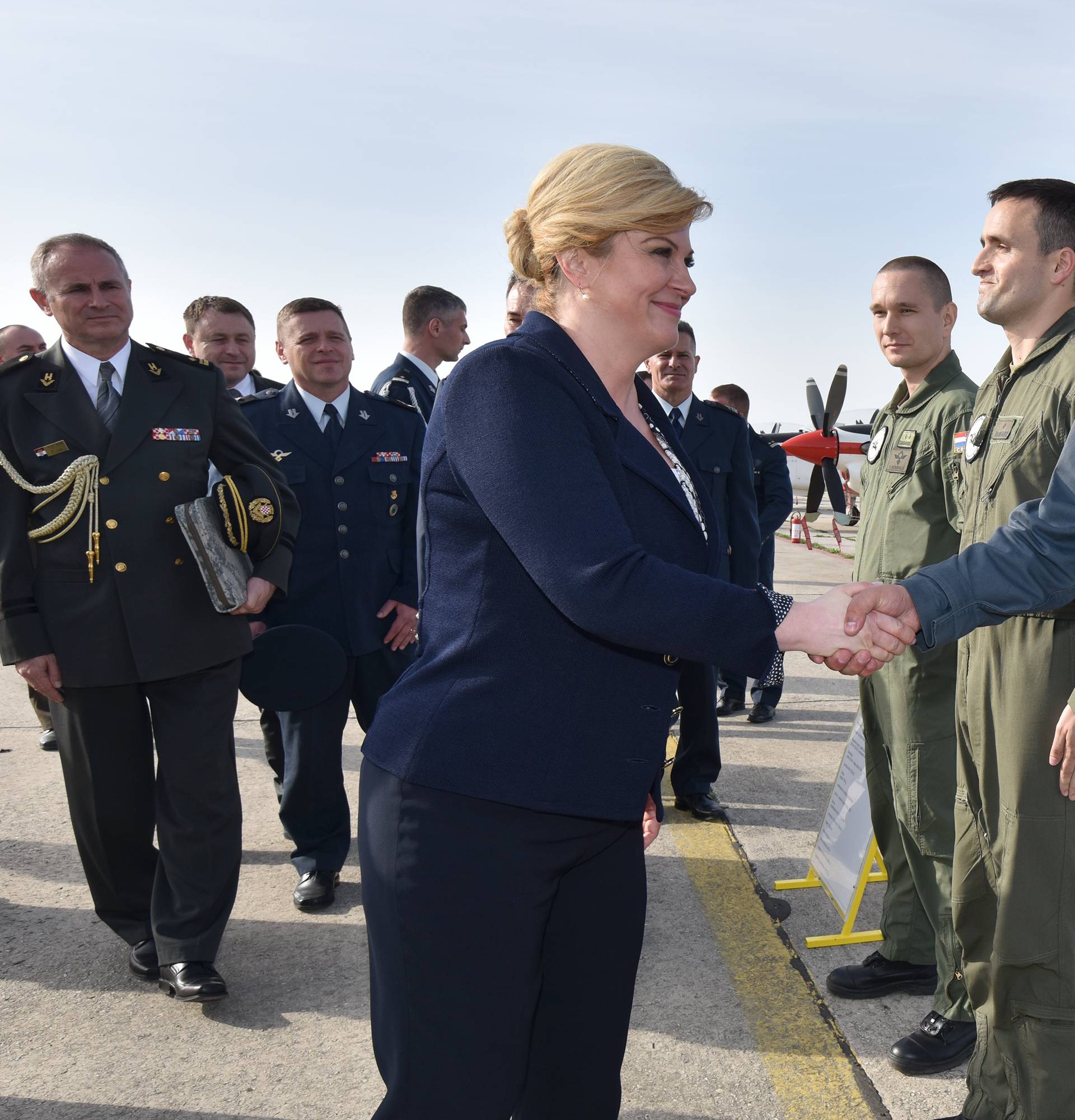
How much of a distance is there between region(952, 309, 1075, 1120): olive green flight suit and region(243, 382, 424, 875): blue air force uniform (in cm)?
223

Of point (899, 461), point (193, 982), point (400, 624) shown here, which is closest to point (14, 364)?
point (400, 624)

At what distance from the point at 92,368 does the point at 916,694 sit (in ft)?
9.22

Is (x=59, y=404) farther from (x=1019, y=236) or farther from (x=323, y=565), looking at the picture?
(x=1019, y=236)

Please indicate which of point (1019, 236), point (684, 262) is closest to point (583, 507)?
point (684, 262)

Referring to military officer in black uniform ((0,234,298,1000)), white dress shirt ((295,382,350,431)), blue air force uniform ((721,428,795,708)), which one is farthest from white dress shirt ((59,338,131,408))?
blue air force uniform ((721,428,795,708))

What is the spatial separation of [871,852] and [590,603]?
240 cm

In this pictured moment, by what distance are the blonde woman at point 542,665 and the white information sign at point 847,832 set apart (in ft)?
6.44

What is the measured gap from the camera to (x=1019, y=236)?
2531mm

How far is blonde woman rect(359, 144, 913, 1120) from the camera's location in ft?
4.82

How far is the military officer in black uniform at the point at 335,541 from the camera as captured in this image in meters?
3.99

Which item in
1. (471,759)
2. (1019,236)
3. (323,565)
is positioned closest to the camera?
(471,759)

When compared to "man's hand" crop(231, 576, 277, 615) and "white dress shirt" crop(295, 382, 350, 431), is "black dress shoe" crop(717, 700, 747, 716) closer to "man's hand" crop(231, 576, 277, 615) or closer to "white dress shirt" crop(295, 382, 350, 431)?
"white dress shirt" crop(295, 382, 350, 431)

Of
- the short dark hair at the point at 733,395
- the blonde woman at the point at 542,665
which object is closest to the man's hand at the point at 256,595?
the blonde woman at the point at 542,665

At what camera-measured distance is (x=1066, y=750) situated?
213cm
